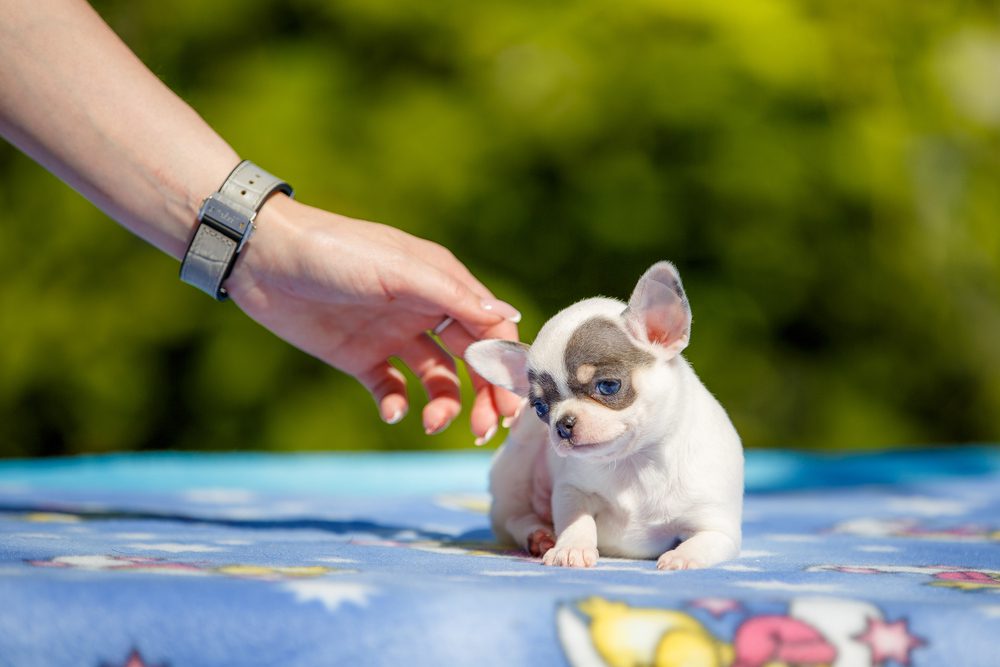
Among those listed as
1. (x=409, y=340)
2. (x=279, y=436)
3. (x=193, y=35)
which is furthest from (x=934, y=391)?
(x=193, y=35)

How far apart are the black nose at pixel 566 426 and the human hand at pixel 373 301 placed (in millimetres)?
390

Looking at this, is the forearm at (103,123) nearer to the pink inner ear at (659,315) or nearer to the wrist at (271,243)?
the wrist at (271,243)

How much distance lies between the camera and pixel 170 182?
1874mm

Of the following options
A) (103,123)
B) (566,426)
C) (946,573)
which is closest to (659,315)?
(566,426)

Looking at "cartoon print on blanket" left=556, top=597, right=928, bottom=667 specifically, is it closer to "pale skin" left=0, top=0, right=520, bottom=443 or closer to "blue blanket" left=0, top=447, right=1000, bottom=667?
"blue blanket" left=0, top=447, right=1000, bottom=667

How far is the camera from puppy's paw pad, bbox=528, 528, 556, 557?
168 centimetres

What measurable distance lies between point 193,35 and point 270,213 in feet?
10.2

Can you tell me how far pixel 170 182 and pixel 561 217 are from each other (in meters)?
2.70

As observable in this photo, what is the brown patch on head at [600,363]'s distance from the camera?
1.54m

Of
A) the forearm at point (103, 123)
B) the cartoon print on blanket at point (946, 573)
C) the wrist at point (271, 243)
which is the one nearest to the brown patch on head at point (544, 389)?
the cartoon print on blanket at point (946, 573)

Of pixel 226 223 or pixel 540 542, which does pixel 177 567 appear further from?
pixel 226 223

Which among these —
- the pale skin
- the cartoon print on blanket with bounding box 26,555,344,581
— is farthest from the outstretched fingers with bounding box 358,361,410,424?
the cartoon print on blanket with bounding box 26,555,344,581

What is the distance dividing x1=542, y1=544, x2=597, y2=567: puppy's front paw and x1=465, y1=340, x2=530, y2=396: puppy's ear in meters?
0.28

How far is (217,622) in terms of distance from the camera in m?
1.05
